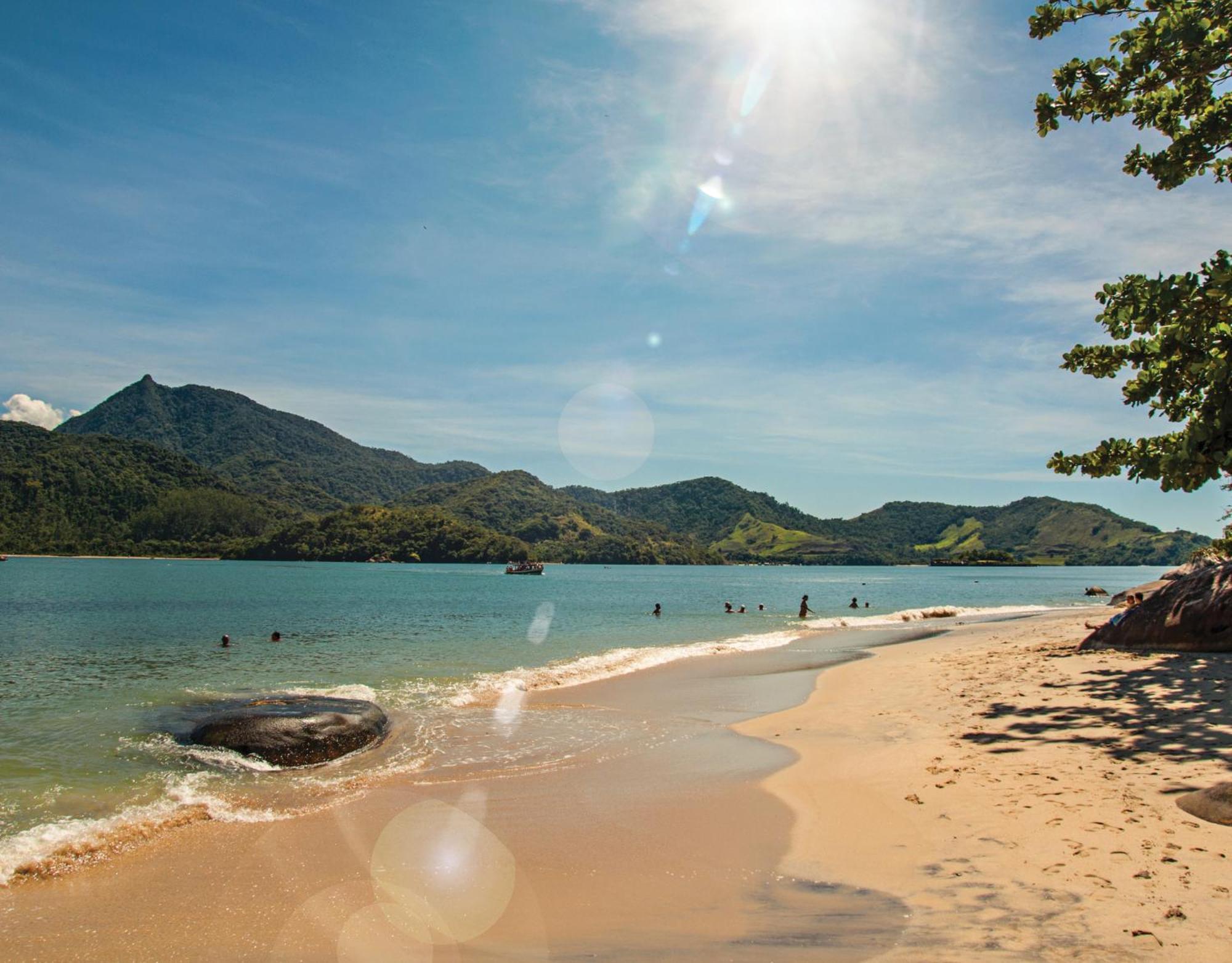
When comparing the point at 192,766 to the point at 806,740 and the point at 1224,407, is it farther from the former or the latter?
the point at 1224,407

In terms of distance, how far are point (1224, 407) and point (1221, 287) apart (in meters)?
1.73

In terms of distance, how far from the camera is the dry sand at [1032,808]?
5.75 metres

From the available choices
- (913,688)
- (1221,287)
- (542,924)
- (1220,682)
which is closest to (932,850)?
(542,924)

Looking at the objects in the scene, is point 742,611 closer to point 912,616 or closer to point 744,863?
point 912,616

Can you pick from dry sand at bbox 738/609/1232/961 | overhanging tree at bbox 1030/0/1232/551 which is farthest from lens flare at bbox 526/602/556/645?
overhanging tree at bbox 1030/0/1232/551

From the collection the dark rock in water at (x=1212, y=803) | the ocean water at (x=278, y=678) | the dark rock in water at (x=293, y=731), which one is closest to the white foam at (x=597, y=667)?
the ocean water at (x=278, y=678)

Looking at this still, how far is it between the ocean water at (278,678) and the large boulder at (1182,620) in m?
16.3

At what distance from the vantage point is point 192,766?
518 inches

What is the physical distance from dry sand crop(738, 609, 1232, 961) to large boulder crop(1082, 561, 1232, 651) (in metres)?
1.56

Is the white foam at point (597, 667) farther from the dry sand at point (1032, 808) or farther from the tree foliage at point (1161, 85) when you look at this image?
the tree foliage at point (1161, 85)

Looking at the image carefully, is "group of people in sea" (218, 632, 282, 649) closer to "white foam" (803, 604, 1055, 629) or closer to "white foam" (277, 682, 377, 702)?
"white foam" (277, 682, 377, 702)

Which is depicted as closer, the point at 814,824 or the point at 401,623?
the point at 814,824

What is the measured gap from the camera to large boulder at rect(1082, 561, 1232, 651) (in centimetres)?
1897

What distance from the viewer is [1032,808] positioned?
8.63 m
